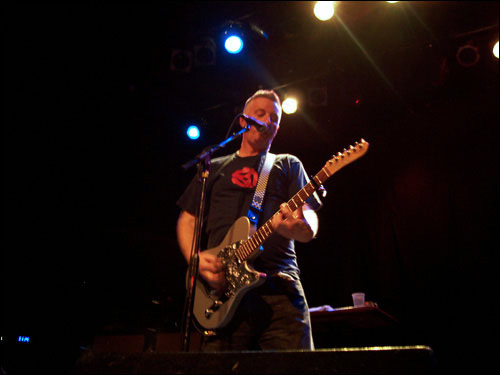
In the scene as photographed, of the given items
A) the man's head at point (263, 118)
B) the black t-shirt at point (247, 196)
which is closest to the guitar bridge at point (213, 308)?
the black t-shirt at point (247, 196)

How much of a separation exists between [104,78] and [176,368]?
4.85m

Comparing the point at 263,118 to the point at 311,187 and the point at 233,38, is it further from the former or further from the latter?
the point at 233,38

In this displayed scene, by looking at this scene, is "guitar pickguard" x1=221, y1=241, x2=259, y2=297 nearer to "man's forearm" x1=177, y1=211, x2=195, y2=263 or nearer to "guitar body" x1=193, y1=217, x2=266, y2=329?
"guitar body" x1=193, y1=217, x2=266, y2=329

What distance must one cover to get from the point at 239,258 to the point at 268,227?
269 mm

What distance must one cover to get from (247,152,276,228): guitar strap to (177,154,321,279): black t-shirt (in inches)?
1.3

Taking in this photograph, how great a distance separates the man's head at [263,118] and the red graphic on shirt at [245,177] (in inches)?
10.5

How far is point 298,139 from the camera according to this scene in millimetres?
5859

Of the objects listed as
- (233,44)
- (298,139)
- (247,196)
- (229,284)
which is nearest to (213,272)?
(229,284)

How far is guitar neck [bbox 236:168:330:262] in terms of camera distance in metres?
2.43

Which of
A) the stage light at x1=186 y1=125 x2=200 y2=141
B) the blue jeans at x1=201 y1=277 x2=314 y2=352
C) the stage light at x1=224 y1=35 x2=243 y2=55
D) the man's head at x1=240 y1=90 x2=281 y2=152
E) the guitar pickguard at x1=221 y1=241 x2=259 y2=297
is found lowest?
the blue jeans at x1=201 y1=277 x2=314 y2=352

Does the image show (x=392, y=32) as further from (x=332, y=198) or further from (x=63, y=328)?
(x=63, y=328)

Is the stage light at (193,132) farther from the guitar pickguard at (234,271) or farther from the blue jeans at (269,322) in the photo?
the blue jeans at (269,322)

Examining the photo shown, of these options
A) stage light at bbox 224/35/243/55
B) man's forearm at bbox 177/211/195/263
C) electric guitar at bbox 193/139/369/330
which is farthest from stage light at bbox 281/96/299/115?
electric guitar at bbox 193/139/369/330

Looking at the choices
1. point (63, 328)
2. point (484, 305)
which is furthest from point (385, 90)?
point (63, 328)
